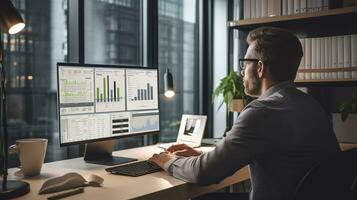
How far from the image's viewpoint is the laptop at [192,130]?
8.27ft

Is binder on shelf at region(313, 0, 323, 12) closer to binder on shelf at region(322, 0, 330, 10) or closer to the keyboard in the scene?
binder on shelf at region(322, 0, 330, 10)

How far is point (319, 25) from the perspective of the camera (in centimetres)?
300

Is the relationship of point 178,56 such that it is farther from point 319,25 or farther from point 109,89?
point 109,89

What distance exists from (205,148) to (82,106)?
2.82 ft

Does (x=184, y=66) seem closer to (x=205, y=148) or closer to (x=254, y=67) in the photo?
(x=205, y=148)

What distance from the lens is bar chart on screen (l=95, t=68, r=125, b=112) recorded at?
6.57ft

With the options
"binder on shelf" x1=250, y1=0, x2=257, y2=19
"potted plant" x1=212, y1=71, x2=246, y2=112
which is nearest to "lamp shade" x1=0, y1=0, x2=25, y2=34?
"potted plant" x1=212, y1=71, x2=246, y2=112

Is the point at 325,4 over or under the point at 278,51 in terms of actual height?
over

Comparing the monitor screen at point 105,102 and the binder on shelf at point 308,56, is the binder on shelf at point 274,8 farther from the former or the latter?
the monitor screen at point 105,102

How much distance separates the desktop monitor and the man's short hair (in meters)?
0.78

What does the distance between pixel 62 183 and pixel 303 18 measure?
1.99m

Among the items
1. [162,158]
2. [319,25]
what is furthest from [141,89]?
[319,25]

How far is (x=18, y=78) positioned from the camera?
2.26 metres

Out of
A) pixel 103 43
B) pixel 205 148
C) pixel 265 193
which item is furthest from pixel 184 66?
pixel 265 193
